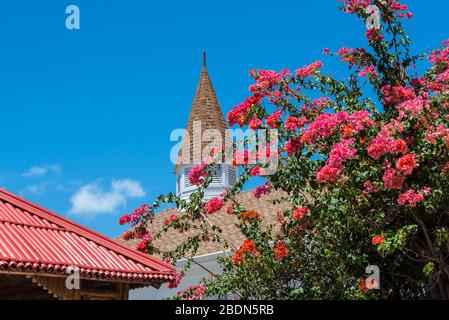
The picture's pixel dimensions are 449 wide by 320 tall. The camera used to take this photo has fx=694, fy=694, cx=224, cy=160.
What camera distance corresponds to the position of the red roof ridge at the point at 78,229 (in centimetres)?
1212

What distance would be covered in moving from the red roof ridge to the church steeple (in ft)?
48.9

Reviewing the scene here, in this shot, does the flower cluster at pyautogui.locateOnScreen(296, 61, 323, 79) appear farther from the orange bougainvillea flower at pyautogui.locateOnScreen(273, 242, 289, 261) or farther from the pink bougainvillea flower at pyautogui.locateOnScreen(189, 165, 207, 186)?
the orange bougainvillea flower at pyautogui.locateOnScreen(273, 242, 289, 261)

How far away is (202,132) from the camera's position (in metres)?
30.4

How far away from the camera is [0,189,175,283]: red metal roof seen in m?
10.2

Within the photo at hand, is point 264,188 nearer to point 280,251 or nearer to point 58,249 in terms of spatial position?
point 280,251

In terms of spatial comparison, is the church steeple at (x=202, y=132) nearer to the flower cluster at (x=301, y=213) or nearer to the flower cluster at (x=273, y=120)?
the flower cluster at (x=273, y=120)

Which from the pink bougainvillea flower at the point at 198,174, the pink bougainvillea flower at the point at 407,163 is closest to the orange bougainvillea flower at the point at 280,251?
the pink bougainvillea flower at the point at 198,174

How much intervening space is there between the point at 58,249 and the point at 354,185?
474 centimetres

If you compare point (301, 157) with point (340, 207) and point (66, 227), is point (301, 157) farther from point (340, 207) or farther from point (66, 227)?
point (66, 227)

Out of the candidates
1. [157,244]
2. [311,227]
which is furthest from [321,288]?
[157,244]

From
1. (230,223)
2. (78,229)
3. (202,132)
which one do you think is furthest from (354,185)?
(202,132)

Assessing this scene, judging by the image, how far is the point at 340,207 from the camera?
1022 centimetres
